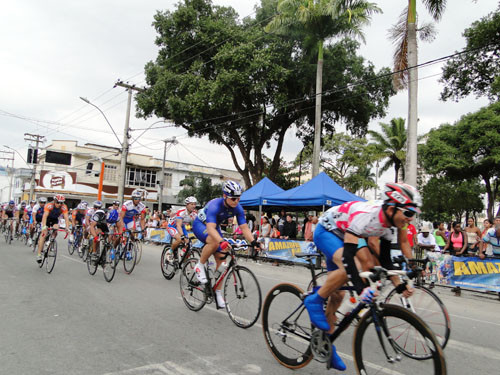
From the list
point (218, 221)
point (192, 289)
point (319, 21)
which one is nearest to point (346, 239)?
point (218, 221)

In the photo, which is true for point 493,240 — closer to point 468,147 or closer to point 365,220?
point 365,220

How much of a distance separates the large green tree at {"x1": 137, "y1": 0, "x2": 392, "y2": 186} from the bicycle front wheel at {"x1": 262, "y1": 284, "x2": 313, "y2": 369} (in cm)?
1910

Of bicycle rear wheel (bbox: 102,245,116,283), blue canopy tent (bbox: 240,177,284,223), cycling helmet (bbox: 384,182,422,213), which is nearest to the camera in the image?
cycling helmet (bbox: 384,182,422,213)

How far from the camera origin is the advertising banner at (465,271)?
29.2 ft

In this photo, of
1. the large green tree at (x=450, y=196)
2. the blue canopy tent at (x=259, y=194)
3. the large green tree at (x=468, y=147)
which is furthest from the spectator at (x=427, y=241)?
the large green tree at (x=450, y=196)

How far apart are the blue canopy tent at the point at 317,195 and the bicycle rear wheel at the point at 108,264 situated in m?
8.53

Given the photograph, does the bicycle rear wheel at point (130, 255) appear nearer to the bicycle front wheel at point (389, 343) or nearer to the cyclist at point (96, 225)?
the cyclist at point (96, 225)

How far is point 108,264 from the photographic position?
827cm

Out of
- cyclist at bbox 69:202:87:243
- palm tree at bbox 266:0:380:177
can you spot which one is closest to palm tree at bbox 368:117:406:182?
palm tree at bbox 266:0:380:177

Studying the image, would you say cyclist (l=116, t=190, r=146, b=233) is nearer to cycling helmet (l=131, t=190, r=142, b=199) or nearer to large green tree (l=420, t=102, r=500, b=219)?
cycling helmet (l=131, t=190, r=142, b=199)

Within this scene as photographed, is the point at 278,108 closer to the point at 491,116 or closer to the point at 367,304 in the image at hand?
the point at 491,116

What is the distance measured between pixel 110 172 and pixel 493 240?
48.0 meters

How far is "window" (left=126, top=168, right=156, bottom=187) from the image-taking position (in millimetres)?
51094

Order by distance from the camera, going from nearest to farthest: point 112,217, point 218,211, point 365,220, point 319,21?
point 365,220
point 218,211
point 112,217
point 319,21
